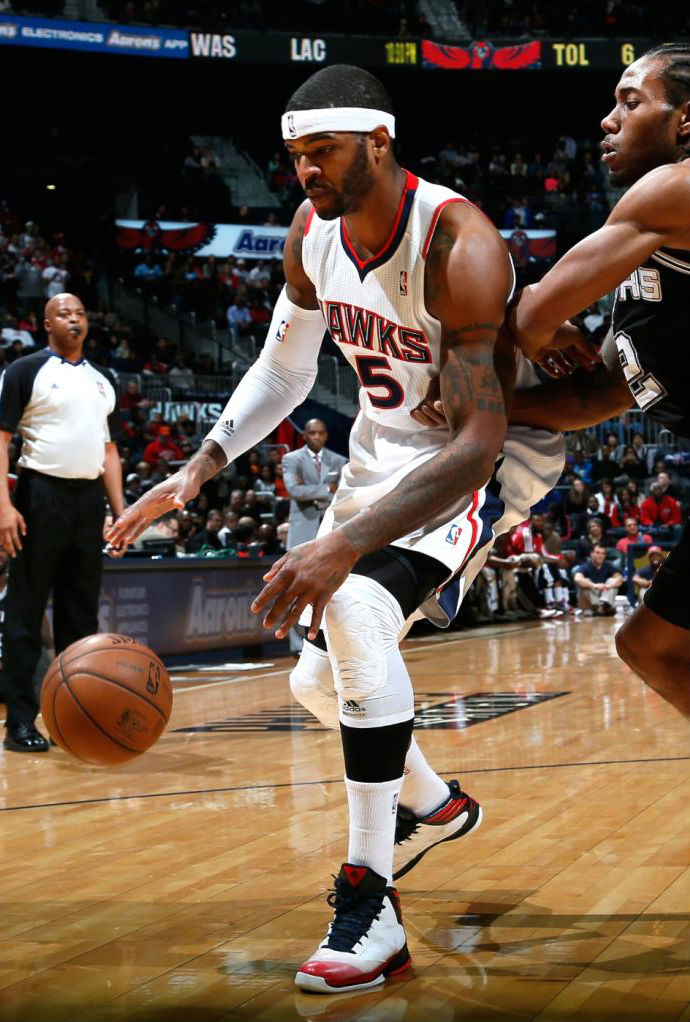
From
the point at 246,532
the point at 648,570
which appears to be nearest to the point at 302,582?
the point at 246,532

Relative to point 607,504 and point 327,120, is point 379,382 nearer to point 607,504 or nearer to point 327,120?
point 327,120

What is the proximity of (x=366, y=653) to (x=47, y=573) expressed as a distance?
3498mm

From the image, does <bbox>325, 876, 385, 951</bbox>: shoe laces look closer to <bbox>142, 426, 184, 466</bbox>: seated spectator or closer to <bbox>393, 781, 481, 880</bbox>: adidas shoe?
<bbox>393, 781, 481, 880</bbox>: adidas shoe

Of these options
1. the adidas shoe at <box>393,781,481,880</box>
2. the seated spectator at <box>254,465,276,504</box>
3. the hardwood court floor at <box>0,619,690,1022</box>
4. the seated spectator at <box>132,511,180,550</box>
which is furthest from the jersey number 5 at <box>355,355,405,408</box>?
the seated spectator at <box>254,465,276,504</box>

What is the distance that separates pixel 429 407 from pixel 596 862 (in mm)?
1491

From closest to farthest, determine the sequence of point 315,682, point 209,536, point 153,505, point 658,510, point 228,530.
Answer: point 315,682
point 153,505
point 228,530
point 209,536
point 658,510

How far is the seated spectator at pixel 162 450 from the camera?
1512 centimetres

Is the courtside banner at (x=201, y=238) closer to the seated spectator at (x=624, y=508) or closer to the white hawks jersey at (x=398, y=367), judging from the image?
the seated spectator at (x=624, y=508)

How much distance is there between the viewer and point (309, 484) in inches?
382

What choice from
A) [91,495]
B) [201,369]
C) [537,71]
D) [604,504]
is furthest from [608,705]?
[537,71]

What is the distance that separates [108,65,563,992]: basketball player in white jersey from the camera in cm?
253

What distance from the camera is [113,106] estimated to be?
2511cm

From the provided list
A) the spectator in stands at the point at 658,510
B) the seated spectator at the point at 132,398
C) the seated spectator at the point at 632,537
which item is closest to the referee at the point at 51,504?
the seated spectator at the point at 632,537

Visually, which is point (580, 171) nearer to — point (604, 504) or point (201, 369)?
point (201, 369)
